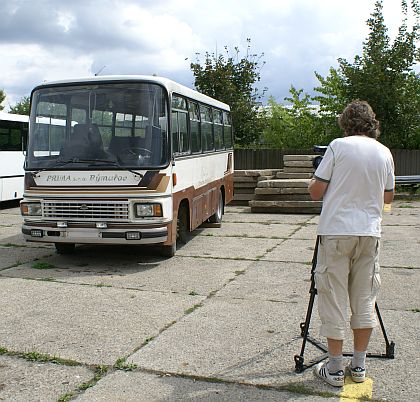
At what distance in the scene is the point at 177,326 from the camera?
5.70 meters

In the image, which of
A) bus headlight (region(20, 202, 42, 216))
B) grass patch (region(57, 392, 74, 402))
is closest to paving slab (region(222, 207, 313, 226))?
bus headlight (region(20, 202, 42, 216))

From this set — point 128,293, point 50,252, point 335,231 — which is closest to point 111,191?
point 128,293

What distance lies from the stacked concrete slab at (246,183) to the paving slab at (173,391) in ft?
43.9

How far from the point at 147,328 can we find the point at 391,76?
17.2 meters

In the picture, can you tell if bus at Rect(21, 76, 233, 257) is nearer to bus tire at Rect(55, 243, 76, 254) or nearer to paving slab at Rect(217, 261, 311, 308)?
bus tire at Rect(55, 243, 76, 254)

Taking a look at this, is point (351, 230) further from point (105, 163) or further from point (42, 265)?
point (42, 265)

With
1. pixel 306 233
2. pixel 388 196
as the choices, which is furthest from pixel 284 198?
pixel 388 196

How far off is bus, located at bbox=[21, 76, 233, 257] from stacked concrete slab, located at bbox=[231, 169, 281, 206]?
8678 millimetres

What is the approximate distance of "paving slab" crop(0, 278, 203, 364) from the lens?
5113 millimetres

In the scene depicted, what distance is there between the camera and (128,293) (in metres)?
7.02

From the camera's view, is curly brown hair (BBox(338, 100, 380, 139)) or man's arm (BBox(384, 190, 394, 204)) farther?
man's arm (BBox(384, 190, 394, 204))

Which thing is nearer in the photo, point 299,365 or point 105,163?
point 299,365

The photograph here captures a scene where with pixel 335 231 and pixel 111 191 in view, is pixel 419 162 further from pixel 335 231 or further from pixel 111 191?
pixel 335 231

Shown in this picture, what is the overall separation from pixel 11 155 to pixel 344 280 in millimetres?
14387
